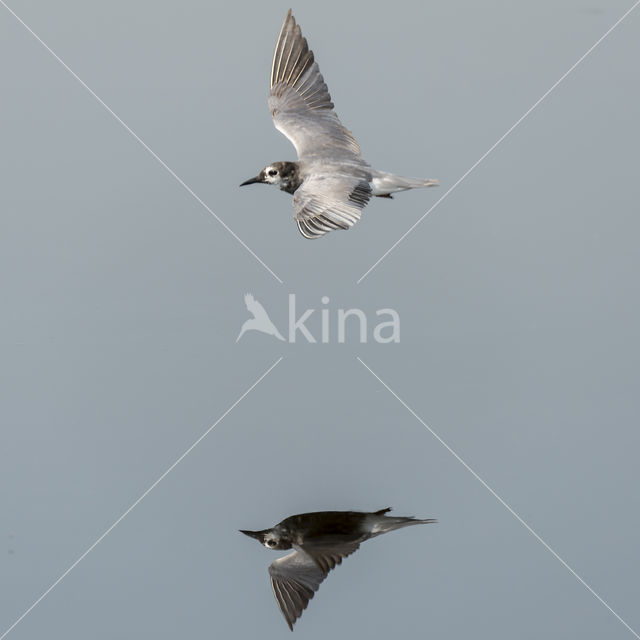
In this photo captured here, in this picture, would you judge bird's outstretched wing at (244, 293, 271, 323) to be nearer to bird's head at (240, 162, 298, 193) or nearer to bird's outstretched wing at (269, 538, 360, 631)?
bird's head at (240, 162, 298, 193)

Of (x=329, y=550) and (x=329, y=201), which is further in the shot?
(x=329, y=201)

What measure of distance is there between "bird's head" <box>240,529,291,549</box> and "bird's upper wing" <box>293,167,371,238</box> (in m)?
0.73

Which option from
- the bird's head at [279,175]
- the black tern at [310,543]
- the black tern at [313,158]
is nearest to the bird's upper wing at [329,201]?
the black tern at [313,158]

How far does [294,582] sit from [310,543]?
102mm

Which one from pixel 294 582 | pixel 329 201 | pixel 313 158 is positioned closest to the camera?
pixel 294 582

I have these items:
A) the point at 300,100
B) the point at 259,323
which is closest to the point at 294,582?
the point at 259,323

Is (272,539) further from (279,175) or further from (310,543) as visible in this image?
(279,175)

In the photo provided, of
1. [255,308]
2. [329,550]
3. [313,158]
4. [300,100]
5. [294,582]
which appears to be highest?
[300,100]

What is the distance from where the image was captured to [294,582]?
2.30 metres

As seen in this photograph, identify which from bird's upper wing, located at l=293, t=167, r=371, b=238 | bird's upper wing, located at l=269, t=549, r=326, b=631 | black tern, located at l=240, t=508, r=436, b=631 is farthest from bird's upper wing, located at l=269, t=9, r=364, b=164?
bird's upper wing, located at l=269, t=549, r=326, b=631

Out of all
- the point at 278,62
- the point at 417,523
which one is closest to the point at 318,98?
the point at 278,62

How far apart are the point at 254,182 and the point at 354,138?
33 centimetres

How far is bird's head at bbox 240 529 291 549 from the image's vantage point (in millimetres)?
2367

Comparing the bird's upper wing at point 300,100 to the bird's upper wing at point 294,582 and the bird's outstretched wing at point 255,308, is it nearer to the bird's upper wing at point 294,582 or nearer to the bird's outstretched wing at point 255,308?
the bird's outstretched wing at point 255,308
